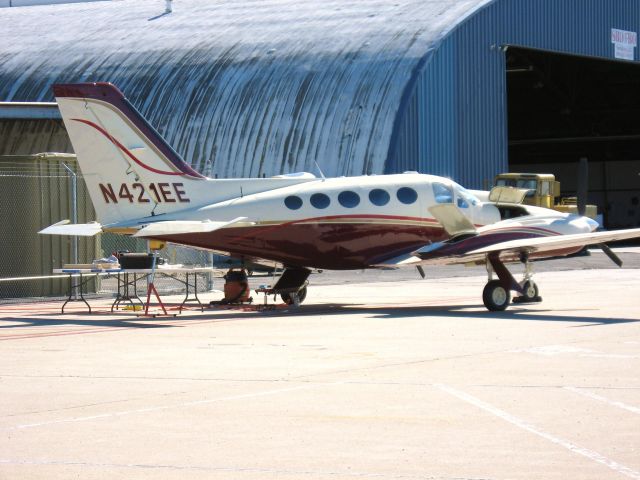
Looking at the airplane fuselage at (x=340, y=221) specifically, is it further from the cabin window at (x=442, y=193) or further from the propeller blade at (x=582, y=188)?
the propeller blade at (x=582, y=188)

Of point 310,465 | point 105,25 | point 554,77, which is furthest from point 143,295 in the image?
point 554,77

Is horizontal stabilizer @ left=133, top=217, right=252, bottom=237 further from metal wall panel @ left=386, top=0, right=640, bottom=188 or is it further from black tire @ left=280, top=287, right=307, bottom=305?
metal wall panel @ left=386, top=0, right=640, bottom=188

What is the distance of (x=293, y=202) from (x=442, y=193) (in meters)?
3.34

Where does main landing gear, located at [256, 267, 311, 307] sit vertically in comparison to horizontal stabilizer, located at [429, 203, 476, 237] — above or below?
below

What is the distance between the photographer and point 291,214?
80.3ft

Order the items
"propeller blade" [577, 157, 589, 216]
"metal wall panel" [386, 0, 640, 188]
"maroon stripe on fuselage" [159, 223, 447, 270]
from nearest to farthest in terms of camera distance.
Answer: "maroon stripe on fuselage" [159, 223, 447, 270], "propeller blade" [577, 157, 589, 216], "metal wall panel" [386, 0, 640, 188]

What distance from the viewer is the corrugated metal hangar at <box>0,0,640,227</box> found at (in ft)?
148

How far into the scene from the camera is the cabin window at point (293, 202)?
24.5m

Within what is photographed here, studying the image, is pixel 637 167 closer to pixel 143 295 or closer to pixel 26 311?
pixel 143 295

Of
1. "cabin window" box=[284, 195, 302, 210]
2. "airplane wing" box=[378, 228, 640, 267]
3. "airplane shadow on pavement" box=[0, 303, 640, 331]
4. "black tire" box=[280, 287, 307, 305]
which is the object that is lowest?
"airplane shadow on pavement" box=[0, 303, 640, 331]

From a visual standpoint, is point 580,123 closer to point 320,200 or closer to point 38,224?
point 38,224

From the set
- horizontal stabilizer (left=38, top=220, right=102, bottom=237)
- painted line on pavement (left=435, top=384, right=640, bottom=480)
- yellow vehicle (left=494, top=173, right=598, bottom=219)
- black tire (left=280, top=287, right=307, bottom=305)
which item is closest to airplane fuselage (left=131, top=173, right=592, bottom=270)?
horizontal stabilizer (left=38, top=220, right=102, bottom=237)

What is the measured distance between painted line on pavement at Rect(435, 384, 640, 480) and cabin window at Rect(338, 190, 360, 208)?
463 inches

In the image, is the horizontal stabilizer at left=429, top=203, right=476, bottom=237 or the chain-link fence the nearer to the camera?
the horizontal stabilizer at left=429, top=203, right=476, bottom=237
